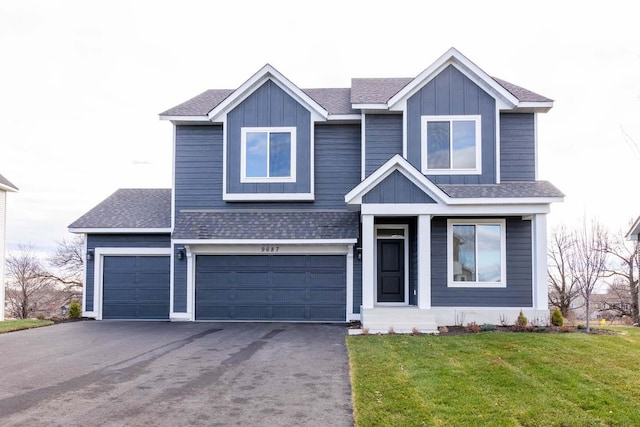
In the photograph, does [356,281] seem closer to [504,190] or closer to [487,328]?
[487,328]

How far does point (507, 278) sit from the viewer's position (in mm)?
14289

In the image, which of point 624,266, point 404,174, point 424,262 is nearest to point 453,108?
point 404,174

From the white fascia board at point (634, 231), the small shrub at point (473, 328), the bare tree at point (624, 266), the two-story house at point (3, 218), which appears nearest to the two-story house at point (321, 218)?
the small shrub at point (473, 328)

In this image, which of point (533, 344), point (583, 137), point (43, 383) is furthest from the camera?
point (583, 137)

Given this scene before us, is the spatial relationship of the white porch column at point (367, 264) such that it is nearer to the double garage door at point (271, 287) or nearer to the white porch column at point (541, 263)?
the double garage door at point (271, 287)

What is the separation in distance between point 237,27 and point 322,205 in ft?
18.6

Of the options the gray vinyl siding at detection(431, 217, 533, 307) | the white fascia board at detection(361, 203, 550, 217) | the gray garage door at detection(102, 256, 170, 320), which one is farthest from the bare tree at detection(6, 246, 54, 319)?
the gray vinyl siding at detection(431, 217, 533, 307)

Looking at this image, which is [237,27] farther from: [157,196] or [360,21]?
[157,196]

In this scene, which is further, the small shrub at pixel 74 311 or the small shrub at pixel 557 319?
the small shrub at pixel 74 311

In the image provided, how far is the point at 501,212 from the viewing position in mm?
13609

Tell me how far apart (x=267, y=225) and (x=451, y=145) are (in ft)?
18.9

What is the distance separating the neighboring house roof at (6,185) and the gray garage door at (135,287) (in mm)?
7770

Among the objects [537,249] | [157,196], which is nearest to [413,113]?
[537,249]

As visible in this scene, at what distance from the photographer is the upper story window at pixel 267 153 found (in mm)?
15750
